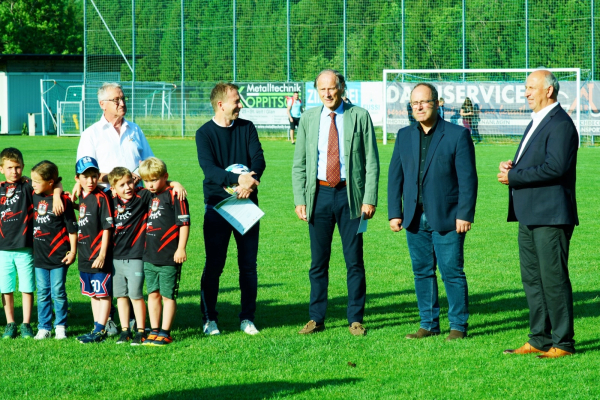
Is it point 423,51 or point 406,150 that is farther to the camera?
point 423,51

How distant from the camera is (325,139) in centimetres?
590

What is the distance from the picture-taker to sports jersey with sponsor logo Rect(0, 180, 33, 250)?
586 cm

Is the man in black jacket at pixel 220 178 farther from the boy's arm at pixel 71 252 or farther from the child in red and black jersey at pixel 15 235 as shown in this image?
the child in red and black jersey at pixel 15 235

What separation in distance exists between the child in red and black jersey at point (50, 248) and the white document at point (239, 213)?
3.75 ft

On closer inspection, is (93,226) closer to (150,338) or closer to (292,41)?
(150,338)

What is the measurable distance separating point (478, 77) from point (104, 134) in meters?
25.2

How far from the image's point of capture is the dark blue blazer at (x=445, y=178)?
5.48 m

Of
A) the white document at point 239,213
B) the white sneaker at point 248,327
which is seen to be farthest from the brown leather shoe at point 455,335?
the white document at point 239,213

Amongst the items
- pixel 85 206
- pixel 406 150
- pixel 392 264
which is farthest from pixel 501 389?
pixel 392 264

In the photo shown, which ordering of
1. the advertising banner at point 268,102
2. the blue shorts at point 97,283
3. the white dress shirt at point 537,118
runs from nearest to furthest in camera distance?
the white dress shirt at point 537,118 → the blue shorts at point 97,283 → the advertising banner at point 268,102

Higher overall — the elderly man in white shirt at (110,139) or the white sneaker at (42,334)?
the elderly man in white shirt at (110,139)

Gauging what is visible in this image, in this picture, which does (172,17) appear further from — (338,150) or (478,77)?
(338,150)

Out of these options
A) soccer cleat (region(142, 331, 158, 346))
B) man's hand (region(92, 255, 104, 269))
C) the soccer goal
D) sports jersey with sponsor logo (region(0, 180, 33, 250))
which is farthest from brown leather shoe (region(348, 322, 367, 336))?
the soccer goal

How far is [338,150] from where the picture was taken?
5840 millimetres
